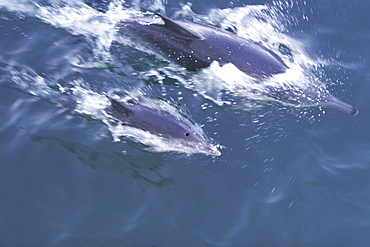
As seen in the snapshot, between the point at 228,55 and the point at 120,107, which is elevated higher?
the point at 228,55

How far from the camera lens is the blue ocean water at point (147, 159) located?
627cm

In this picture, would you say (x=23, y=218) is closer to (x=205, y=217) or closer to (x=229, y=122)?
(x=205, y=217)

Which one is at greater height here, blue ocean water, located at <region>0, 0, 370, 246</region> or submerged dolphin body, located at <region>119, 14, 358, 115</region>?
submerged dolphin body, located at <region>119, 14, 358, 115</region>

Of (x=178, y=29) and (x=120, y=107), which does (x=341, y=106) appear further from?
(x=120, y=107)

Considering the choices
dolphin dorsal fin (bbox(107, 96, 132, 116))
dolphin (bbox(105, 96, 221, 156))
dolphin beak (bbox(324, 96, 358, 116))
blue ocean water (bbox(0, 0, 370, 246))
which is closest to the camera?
blue ocean water (bbox(0, 0, 370, 246))

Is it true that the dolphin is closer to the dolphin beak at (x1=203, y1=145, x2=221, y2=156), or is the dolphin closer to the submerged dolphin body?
the dolphin beak at (x1=203, y1=145, x2=221, y2=156)

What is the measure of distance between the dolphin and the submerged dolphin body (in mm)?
1501

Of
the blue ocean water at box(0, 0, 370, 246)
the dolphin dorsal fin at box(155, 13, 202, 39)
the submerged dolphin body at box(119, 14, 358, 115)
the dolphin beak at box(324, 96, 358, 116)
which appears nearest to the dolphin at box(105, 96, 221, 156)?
the blue ocean water at box(0, 0, 370, 246)

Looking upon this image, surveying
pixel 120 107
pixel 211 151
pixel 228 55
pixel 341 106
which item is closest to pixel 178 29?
pixel 228 55

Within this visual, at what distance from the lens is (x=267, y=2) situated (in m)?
11.1

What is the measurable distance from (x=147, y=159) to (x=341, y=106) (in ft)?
10.6

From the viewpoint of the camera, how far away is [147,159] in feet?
22.7

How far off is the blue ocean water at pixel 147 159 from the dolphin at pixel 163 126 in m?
0.16

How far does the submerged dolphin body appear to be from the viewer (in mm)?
8305
